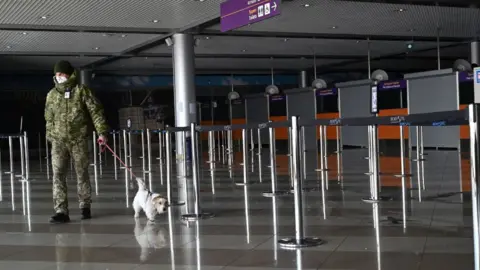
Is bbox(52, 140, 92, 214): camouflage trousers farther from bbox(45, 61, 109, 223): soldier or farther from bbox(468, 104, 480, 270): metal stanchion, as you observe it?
bbox(468, 104, 480, 270): metal stanchion

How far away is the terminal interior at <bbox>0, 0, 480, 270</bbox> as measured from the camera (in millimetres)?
5086

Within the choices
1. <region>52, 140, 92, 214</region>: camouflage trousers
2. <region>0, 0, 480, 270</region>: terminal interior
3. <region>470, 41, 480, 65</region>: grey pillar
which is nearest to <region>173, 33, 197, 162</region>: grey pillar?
<region>0, 0, 480, 270</region>: terminal interior

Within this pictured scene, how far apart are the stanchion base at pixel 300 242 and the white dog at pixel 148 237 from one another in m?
1.07

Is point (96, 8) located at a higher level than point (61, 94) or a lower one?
higher

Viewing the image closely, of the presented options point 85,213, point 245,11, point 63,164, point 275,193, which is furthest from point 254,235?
point 245,11

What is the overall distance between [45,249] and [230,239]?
166 cm

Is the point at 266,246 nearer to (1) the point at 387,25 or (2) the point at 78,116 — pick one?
(2) the point at 78,116

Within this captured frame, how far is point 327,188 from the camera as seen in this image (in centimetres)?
938

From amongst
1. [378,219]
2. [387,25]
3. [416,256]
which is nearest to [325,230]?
[378,219]

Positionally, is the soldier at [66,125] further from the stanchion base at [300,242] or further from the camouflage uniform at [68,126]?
the stanchion base at [300,242]

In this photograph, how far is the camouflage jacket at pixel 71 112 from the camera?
684 centimetres

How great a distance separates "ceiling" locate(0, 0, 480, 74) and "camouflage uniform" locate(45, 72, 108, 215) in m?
6.33

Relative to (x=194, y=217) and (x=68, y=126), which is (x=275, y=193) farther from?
(x=68, y=126)

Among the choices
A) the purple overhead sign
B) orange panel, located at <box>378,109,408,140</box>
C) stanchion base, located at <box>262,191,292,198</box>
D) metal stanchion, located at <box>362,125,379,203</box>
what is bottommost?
stanchion base, located at <box>262,191,292,198</box>
